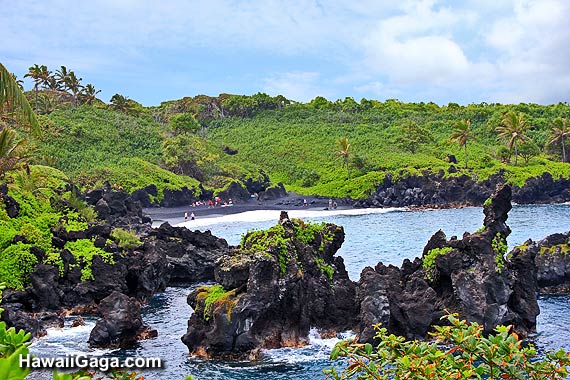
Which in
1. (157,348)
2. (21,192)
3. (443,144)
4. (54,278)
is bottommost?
(157,348)

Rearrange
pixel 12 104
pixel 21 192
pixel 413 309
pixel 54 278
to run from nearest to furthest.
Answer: pixel 12 104
pixel 413 309
pixel 54 278
pixel 21 192

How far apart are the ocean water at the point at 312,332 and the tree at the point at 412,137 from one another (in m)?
47.7

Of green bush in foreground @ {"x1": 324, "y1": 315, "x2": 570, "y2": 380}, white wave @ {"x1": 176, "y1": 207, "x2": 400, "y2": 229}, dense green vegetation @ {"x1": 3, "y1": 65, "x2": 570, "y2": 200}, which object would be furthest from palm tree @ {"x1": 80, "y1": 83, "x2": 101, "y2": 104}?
green bush in foreground @ {"x1": 324, "y1": 315, "x2": 570, "y2": 380}

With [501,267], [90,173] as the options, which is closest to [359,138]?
[90,173]

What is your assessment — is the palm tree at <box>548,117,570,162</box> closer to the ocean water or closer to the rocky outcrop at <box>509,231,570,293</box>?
the ocean water

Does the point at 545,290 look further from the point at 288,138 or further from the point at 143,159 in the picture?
the point at 288,138

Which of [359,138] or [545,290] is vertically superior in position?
[359,138]

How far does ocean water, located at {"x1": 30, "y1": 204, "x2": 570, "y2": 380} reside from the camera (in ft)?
89.0

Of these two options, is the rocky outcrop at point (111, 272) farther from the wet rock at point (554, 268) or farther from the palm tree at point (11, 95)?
the wet rock at point (554, 268)

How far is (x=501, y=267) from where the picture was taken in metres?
31.2

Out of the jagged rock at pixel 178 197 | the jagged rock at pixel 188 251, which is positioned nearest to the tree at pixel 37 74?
the jagged rock at pixel 178 197

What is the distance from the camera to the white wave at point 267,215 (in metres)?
85.1

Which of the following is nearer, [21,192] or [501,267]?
[501,267]

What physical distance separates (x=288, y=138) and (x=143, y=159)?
46370 mm
